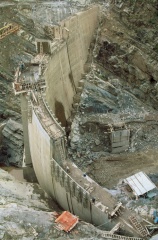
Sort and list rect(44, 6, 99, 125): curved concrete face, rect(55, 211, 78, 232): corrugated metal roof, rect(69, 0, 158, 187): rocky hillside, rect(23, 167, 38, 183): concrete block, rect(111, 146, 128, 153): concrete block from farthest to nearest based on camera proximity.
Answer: rect(111, 146, 128, 153): concrete block → rect(44, 6, 99, 125): curved concrete face → rect(69, 0, 158, 187): rocky hillside → rect(23, 167, 38, 183): concrete block → rect(55, 211, 78, 232): corrugated metal roof

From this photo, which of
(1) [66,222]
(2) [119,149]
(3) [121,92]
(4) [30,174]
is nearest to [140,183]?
(2) [119,149]

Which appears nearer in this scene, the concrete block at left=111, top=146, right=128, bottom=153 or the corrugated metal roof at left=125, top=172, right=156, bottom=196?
the corrugated metal roof at left=125, top=172, right=156, bottom=196

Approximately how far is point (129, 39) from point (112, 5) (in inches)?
228

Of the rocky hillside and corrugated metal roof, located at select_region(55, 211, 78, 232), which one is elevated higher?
the rocky hillside

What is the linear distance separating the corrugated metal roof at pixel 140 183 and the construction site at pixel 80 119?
10cm

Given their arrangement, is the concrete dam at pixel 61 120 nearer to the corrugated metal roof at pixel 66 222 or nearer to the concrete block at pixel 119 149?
the corrugated metal roof at pixel 66 222

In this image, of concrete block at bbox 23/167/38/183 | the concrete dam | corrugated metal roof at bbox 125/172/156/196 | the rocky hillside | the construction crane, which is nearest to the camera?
the concrete dam

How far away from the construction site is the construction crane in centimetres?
14

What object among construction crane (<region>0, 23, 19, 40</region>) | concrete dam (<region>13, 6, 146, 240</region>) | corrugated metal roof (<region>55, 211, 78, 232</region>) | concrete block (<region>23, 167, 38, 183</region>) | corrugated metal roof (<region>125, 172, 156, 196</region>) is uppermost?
construction crane (<region>0, 23, 19, 40</region>)

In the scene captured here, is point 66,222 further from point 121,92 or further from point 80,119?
point 121,92

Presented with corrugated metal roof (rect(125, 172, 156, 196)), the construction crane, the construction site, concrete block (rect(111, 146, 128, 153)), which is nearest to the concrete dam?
the construction site

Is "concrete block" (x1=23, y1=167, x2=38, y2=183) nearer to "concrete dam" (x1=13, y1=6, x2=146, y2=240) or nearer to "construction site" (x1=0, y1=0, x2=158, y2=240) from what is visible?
"concrete dam" (x1=13, y1=6, x2=146, y2=240)

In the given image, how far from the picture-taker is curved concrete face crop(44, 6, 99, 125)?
45.3 metres

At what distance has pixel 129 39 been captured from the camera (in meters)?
51.2
